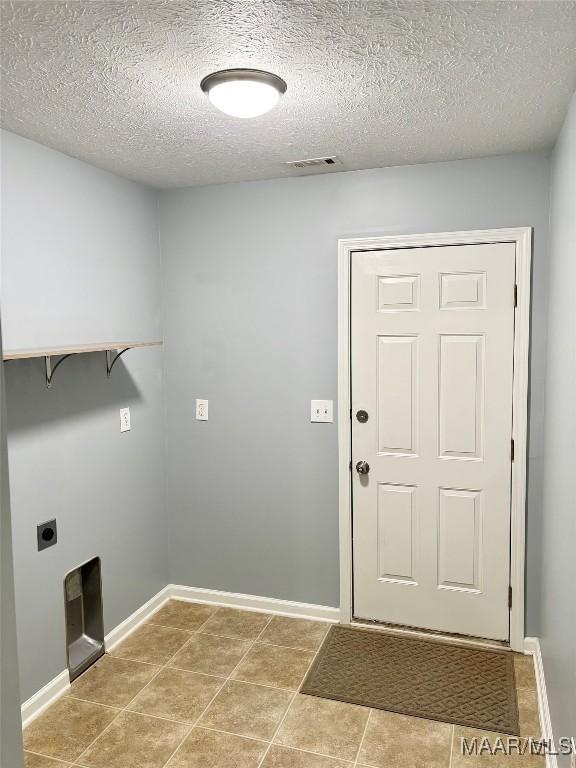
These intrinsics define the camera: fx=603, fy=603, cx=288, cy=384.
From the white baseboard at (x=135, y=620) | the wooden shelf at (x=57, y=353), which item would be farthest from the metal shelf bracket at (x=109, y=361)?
the white baseboard at (x=135, y=620)

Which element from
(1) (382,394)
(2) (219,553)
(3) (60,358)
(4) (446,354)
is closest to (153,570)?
(2) (219,553)

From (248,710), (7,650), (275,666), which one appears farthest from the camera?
(275,666)

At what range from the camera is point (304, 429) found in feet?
11.1

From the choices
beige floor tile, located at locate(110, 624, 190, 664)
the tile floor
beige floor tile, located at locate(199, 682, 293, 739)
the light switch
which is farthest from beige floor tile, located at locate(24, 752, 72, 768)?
the light switch

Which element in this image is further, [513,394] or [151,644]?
[151,644]

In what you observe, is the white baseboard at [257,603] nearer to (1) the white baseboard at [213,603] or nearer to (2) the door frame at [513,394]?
(1) the white baseboard at [213,603]

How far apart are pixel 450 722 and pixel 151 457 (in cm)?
204

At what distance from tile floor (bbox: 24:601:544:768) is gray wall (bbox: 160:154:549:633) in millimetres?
525

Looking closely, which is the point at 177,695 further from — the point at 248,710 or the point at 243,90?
the point at 243,90

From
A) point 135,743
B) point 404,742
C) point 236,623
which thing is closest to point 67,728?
point 135,743

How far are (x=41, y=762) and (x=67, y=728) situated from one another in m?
0.20

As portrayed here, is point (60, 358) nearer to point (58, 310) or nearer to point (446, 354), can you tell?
point (58, 310)

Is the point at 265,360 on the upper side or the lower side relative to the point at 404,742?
upper

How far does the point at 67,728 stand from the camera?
2.55 meters
